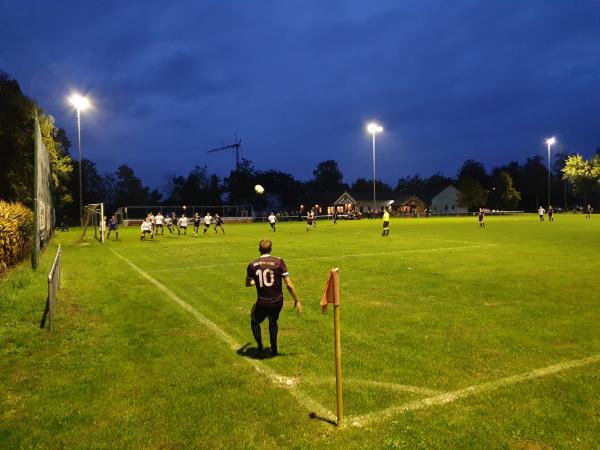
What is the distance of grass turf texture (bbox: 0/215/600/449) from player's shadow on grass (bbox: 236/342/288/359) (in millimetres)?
166

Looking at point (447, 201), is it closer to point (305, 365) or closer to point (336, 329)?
point (305, 365)

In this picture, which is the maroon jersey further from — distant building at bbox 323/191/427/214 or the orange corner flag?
distant building at bbox 323/191/427/214

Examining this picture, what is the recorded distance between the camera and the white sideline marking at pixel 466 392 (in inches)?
192

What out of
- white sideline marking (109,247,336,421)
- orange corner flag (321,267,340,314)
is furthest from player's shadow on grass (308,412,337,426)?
orange corner flag (321,267,340,314)

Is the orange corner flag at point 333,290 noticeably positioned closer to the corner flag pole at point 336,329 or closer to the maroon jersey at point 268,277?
the corner flag pole at point 336,329

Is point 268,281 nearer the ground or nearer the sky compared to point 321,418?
nearer the sky

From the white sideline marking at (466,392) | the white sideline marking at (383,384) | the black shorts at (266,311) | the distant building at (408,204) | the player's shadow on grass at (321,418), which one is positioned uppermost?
the distant building at (408,204)

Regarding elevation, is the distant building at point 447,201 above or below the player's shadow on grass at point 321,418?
above

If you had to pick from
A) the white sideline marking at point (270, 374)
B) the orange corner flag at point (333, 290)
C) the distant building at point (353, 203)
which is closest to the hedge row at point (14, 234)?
the white sideline marking at point (270, 374)

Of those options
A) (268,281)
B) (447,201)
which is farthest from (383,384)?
(447,201)

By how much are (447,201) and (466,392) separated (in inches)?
4293

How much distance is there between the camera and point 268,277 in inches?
261

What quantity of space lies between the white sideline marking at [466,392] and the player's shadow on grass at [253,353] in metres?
2.24

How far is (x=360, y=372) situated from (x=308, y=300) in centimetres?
449
